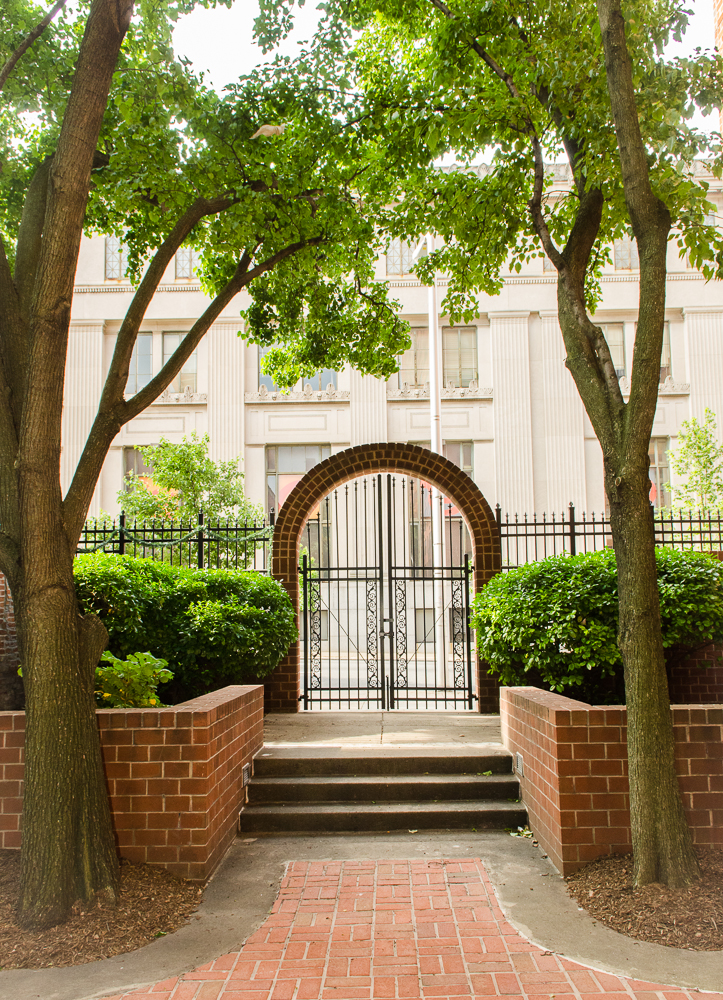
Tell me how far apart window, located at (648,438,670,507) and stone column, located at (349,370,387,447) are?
26.1 feet

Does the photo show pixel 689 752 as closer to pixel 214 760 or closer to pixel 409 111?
pixel 214 760

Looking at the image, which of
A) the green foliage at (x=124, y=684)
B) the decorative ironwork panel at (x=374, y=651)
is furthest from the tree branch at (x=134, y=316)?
the decorative ironwork panel at (x=374, y=651)

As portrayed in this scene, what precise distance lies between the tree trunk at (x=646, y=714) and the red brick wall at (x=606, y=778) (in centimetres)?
39

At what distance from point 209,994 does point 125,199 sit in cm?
608

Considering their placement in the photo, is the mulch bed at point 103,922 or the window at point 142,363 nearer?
the mulch bed at point 103,922

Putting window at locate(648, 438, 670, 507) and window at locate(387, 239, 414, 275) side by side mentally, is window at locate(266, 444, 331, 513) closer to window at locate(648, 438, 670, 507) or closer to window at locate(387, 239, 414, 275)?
window at locate(387, 239, 414, 275)

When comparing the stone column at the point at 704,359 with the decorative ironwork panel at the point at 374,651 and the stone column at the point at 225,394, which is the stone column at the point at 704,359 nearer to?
the decorative ironwork panel at the point at 374,651

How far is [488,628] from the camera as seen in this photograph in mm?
8391

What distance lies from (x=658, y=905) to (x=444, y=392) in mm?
18860

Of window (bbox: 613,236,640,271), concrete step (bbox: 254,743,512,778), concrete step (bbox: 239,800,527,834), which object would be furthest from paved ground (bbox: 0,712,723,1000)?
window (bbox: 613,236,640,271)

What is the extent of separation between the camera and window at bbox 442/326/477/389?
2261 centimetres

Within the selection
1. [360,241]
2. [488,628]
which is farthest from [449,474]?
[360,241]

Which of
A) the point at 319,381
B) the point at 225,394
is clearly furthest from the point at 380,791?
the point at 225,394

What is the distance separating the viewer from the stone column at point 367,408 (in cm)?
2209
